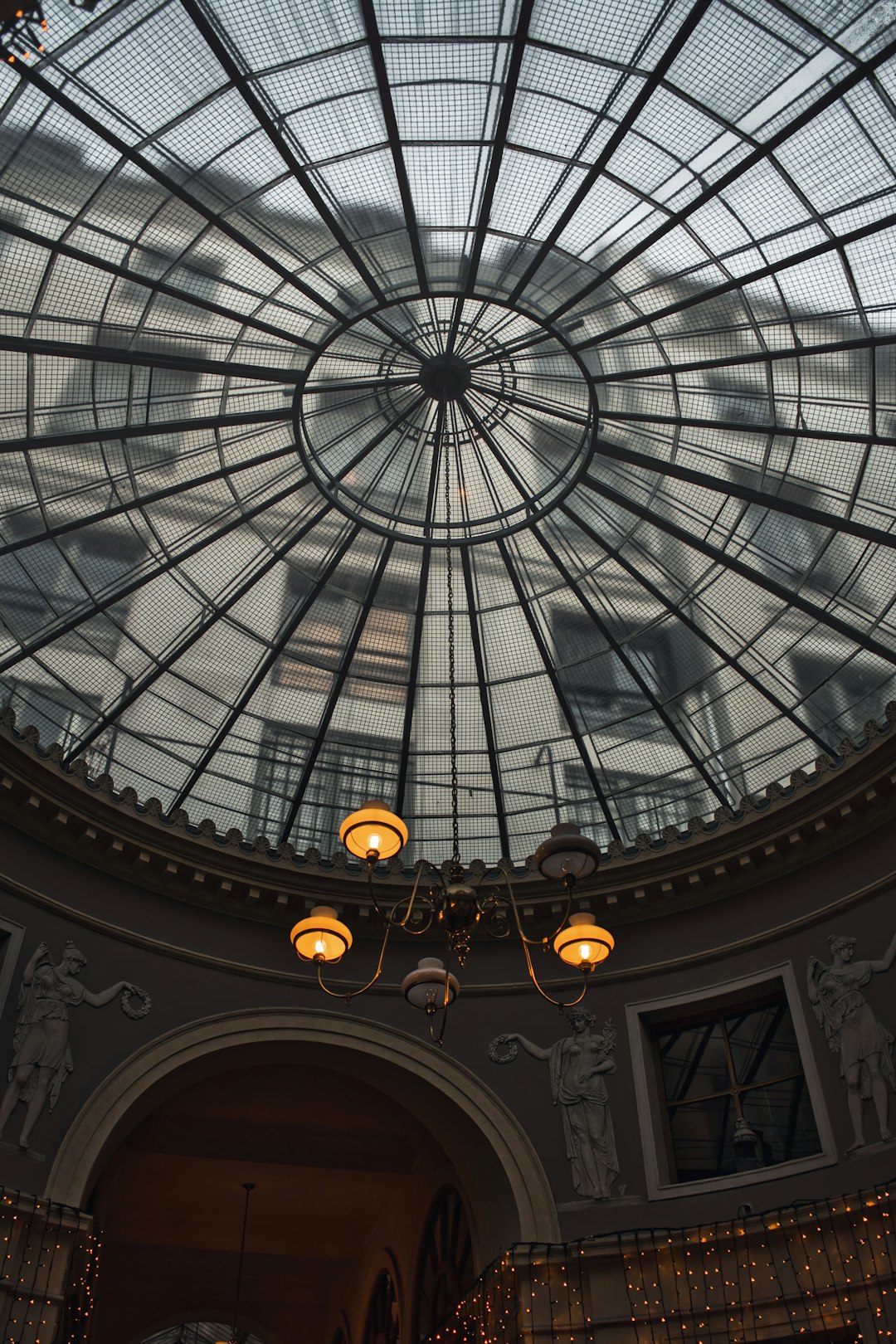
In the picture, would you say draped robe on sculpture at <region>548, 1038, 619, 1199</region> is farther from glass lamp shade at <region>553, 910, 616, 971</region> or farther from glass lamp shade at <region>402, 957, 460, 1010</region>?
glass lamp shade at <region>553, 910, 616, 971</region>

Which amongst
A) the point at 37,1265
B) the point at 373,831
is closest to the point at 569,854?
the point at 373,831

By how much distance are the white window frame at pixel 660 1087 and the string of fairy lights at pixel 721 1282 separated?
655mm

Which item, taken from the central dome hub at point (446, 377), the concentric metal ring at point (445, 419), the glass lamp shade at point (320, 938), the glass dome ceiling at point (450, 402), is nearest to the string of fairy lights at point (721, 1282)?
the glass dome ceiling at point (450, 402)

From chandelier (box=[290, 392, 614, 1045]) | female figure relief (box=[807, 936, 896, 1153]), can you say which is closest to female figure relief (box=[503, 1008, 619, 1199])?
female figure relief (box=[807, 936, 896, 1153])

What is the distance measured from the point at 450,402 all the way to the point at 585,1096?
9.80 metres

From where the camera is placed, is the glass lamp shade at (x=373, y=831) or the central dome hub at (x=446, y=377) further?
the central dome hub at (x=446, y=377)

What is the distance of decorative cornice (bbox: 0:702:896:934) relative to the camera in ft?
47.7

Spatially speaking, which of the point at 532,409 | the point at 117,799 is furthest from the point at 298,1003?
the point at 532,409

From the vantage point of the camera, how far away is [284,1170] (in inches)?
805

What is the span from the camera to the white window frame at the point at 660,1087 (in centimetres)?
1324

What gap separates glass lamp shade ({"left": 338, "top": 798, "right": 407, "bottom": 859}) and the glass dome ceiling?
25.8 feet

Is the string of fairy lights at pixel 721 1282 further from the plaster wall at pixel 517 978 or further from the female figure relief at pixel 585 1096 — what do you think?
the female figure relief at pixel 585 1096

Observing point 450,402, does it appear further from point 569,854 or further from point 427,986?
point 427,986

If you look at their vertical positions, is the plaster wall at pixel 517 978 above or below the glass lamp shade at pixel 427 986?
above
